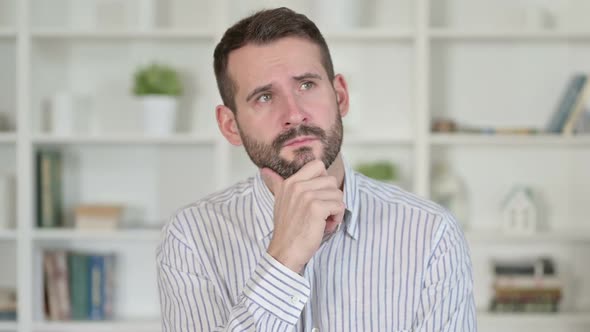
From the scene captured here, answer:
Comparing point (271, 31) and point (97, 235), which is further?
point (97, 235)

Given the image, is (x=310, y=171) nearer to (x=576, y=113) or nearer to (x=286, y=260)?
(x=286, y=260)

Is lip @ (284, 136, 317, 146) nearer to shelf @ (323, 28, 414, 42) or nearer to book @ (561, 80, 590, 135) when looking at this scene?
shelf @ (323, 28, 414, 42)

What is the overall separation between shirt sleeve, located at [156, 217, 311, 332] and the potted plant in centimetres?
176

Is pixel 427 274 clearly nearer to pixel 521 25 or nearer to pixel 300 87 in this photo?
pixel 300 87

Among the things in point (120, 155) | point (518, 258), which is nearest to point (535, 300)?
point (518, 258)

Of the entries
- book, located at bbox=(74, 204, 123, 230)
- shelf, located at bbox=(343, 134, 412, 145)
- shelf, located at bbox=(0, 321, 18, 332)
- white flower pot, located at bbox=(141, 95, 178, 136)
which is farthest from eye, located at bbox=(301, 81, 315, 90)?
shelf, located at bbox=(0, 321, 18, 332)

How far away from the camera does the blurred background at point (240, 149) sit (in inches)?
131

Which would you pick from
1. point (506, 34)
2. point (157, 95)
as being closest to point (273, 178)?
point (157, 95)

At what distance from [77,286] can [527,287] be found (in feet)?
5.76

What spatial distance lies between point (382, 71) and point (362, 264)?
2.01m

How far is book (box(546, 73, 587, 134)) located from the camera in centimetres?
334

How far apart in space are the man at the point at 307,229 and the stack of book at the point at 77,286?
1.88 m

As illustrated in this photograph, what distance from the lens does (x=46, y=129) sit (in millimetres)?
3449

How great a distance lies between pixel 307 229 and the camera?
1.41 metres
